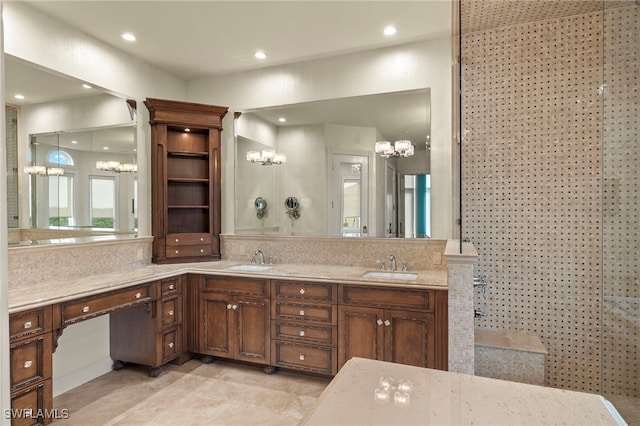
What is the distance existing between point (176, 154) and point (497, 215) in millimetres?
3075

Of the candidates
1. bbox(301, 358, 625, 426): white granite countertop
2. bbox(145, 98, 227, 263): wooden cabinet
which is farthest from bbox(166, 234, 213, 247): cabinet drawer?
bbox(301, 358, 625, 426): white granite countertop

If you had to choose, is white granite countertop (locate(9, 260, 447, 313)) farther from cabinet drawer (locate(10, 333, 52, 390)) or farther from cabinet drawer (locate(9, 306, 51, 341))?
cabinet drawer (locate(10, 333, 52, 390))

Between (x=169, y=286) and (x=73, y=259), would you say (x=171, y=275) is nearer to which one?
(x=169, y=286)

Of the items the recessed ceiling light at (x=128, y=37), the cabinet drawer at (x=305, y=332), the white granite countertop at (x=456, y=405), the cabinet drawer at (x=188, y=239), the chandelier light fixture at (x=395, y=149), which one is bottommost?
the cabinet drawer at (x=305, y=332)

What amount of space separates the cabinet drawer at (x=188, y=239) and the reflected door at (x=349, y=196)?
1323 millimetres

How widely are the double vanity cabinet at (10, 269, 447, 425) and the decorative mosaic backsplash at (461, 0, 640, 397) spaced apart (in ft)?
2.19

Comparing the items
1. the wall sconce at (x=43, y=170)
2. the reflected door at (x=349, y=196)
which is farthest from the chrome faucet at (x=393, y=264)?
the wall sconce at (x=43, y=170)

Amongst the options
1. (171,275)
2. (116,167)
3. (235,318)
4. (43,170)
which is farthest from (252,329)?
(43,170)

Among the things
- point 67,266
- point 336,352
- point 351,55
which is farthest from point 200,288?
point 351,55

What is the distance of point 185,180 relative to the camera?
3.60 meters

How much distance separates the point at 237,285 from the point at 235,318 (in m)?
0.29

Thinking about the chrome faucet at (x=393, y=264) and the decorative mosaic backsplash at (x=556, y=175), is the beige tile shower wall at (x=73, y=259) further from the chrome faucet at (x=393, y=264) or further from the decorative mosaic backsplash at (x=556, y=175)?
the decorative mosaic backsplash at (x=556, y=175)

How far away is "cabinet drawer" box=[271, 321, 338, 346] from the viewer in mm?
2848

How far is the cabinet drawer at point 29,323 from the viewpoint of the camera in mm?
2012
